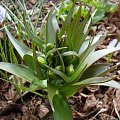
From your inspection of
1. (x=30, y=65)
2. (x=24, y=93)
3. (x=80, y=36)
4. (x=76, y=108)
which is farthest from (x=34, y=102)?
(x=80, y=36)

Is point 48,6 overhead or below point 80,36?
below

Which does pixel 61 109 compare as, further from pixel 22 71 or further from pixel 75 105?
pixel 75 105

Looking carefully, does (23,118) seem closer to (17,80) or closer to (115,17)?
(17,80)

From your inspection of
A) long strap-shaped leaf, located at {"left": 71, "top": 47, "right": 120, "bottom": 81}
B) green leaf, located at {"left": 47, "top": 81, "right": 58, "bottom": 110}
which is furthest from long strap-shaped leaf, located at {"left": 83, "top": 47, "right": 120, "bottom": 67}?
green leaf, located at {"left": 47, "top": 81, "right": 58, "bottom": 110}

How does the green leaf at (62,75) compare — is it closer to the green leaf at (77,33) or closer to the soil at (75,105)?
the green leaf at (77,33)

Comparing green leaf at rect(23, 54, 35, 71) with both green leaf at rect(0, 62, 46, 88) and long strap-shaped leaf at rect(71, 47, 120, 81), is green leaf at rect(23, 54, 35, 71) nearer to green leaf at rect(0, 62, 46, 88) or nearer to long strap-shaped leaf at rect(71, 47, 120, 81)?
green leaf at rect(0, 62, 46, 88)

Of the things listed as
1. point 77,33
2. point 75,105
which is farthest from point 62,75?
point 75,105
